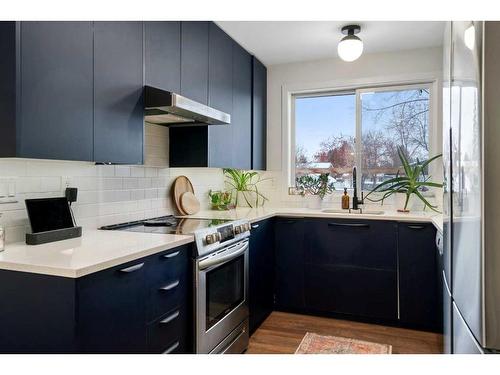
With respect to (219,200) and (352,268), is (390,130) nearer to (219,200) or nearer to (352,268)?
(352,268)

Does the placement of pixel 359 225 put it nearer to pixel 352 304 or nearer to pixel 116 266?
pixel 352 304

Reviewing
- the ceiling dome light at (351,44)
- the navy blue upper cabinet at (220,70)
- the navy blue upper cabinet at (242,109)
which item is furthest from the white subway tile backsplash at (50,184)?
the ceiling dome light at (351,44)

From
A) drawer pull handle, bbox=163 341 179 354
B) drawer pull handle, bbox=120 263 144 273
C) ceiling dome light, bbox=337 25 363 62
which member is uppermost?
ceiling dome light, bbox=337 25 363 62

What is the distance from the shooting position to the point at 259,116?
368 cm

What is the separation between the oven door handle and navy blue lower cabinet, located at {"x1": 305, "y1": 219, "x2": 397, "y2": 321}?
2.80 ft

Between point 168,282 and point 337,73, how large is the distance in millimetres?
2722

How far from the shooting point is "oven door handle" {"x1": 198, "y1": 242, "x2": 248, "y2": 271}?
1994 millimetres

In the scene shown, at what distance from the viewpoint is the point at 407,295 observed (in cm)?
285

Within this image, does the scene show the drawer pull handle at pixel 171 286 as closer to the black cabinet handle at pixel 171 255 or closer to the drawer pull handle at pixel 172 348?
the black cabinet handle at pixel 171 255

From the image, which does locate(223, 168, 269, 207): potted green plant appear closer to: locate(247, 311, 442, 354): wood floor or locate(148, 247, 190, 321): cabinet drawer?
locate(247, 311, 442, 354): wood floor

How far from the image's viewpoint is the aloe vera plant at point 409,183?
3.15 m

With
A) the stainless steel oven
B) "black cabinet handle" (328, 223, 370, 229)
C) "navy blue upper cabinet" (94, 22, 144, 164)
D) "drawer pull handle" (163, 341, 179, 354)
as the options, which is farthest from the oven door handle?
"black cabinet handle" (328, 223, 370, 229)

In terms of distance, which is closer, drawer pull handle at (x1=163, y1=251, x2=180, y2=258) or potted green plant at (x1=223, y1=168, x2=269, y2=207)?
drawer pull handle at (x1=163, y1=251, x2=180, y2=258)
